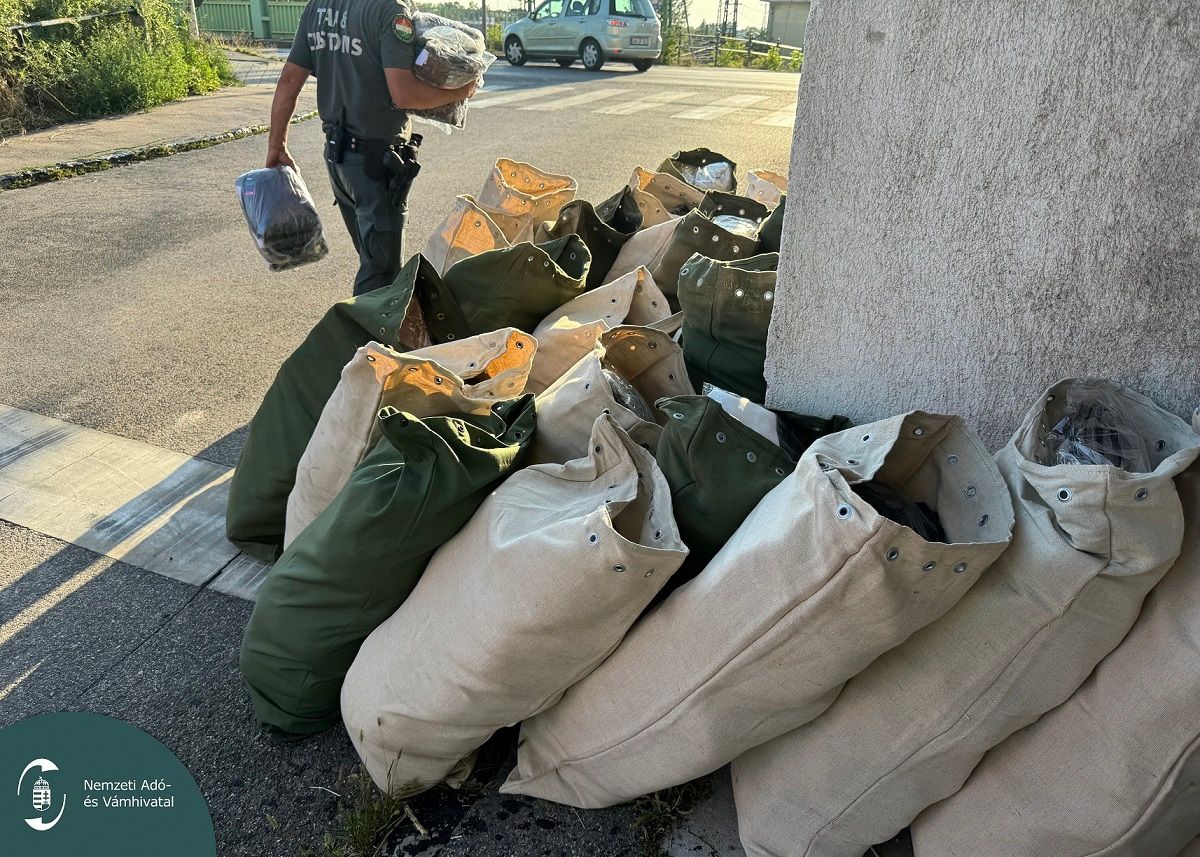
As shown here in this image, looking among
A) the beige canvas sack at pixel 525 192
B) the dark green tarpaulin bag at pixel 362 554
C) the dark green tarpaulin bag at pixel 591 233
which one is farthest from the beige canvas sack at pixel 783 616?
the beige canvas sack at pixel 525 192

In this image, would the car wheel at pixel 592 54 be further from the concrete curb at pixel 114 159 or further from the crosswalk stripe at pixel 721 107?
the concrete curb at pixel 114 159

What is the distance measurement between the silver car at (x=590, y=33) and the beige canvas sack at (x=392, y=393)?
17.5 m

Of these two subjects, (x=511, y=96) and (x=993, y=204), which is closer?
(x=993, y=204)

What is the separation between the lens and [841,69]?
6.95ft

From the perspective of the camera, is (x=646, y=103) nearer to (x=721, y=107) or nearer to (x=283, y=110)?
(x=721, y=107)

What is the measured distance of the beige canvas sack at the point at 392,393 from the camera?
2.32m

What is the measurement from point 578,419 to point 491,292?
84 cm

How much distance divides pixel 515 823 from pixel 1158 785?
48.7 inches

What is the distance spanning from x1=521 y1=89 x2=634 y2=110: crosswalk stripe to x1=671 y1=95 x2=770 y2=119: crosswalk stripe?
65.8 inches

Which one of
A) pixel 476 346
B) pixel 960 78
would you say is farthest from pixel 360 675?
pixel 960 78

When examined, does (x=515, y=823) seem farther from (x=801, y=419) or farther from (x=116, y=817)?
(x=801, y=419)

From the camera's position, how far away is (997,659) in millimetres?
1657

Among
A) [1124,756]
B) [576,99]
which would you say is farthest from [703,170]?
[576,99]

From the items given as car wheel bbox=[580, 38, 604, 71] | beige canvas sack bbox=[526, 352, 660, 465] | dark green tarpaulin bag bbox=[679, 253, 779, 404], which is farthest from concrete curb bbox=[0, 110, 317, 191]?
car wheel bbox=[580, 38, 604, 71]
